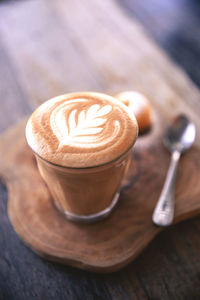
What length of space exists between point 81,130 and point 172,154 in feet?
1.10

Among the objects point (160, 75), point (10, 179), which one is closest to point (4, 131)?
point (10, 179)

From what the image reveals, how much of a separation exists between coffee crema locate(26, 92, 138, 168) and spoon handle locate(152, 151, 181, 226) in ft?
0.69

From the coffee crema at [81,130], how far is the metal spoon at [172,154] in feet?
0.69

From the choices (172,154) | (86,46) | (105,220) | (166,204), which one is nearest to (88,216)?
(105,220)

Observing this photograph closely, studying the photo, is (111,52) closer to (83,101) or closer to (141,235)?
(83,101)

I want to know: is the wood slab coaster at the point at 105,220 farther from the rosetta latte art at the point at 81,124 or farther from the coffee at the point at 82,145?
the rosetta latte art at the point at 81,124

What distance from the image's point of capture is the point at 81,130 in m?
0.63

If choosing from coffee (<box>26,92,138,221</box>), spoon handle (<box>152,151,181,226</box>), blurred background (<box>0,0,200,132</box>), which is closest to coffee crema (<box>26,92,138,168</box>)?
coffee (<box>26,92,138,221</box>)

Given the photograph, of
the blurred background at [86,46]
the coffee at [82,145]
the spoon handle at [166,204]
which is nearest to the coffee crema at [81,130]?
the coffee at [82,145]

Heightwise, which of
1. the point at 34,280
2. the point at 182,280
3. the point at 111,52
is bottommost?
the point at 34,280

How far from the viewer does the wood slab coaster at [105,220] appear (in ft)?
2.14

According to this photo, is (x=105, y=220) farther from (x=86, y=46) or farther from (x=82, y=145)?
(x=86, y=46)

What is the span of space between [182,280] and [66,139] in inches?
15.9

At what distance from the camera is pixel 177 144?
2.77 ft
